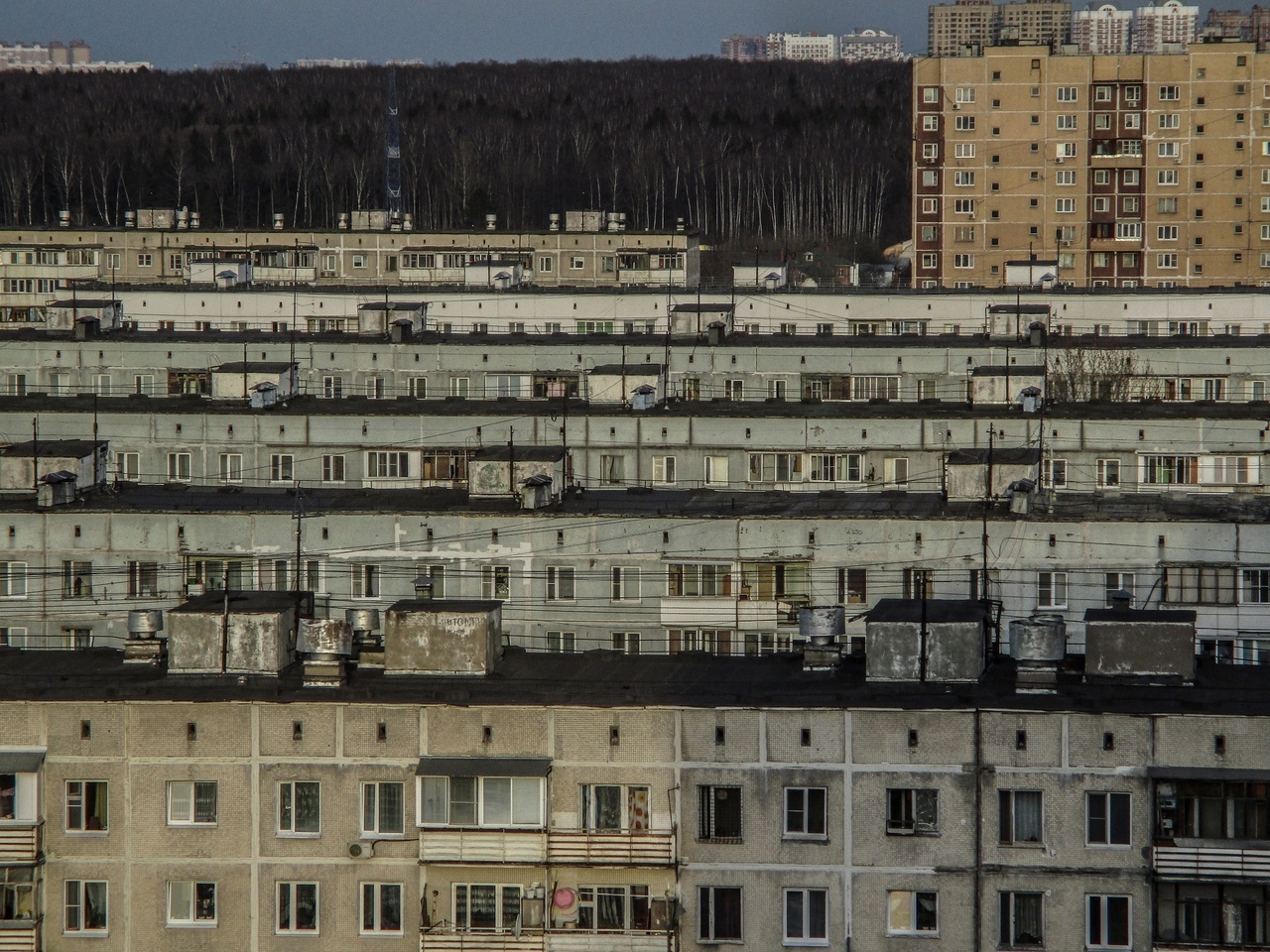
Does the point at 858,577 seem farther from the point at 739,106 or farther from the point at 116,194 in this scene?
the point at 739,106

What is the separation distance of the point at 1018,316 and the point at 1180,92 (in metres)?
33.3

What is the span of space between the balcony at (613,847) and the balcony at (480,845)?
0.57 ft

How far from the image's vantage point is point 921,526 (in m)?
36.5

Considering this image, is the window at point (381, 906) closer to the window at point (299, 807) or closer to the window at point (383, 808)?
the window at point (383, 808)

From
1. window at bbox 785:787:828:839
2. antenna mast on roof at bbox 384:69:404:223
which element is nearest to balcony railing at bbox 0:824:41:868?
window at bbox 785:787:828:839

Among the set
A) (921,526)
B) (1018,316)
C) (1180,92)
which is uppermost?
(1180,92)

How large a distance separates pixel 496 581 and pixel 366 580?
2303 millimetres

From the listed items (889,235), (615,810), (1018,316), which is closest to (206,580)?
(615,810)

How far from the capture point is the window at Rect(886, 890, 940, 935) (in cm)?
2403

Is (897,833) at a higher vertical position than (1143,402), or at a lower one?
lower

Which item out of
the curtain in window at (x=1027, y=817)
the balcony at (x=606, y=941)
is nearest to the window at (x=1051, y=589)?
the curtain in window at (x=1027, y=817)

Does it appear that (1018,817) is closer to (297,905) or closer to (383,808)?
(383,808)

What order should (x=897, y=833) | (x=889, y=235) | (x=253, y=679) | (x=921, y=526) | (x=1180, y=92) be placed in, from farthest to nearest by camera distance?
(x=889, y=235) → (x=1180, y=92) → (x=921, y=526) → (x=253, y=679) → (x=897, y=833)

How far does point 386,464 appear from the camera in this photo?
1858 inches
